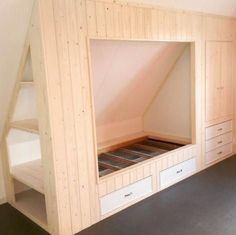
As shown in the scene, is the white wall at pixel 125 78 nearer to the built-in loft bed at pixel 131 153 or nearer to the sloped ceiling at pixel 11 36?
the built-in loft bed at pixel 131 153

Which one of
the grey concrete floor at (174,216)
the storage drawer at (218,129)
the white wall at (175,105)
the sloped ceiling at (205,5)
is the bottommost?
the grey concrete floor at (174,216)

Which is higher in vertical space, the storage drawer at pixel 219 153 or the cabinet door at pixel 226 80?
the cabinet door at pixel 226 80

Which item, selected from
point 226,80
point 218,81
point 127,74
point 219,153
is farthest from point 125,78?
point 219,153

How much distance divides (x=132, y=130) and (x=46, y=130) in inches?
82.3

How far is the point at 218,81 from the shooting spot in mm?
3744

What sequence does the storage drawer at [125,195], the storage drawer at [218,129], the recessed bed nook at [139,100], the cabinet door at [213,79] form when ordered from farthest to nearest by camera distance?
1. the storage drawer at [218,129]
2. the cabinet door at [213,79]
3. the recessed bed nook at [139,100]
4. the storage drawer at [125,195]

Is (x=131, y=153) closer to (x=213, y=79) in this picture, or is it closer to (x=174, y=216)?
(x=174, y=216)

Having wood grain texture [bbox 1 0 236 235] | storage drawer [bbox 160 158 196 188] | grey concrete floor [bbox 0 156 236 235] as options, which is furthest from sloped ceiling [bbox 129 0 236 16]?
grey concrete floor [bbox 0 156 236 235]

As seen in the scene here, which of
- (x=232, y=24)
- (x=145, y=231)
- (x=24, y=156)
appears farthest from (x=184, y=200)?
(x=232, y=24)

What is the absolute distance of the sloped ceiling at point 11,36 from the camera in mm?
1924

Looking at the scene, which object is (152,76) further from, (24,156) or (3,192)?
(3,192)

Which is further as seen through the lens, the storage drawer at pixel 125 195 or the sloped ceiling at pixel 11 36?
the storage drawer at pixel 125 195

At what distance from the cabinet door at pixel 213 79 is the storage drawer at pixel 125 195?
4.25 ft

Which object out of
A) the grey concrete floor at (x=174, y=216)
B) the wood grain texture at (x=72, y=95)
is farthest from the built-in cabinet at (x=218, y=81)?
the wood grain texture at (x=72, y=95)
